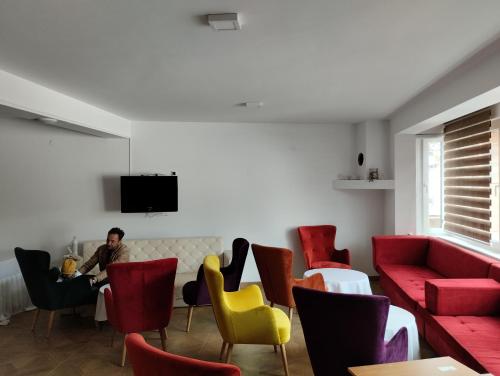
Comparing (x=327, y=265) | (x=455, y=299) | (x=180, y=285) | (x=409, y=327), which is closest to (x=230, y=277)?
(x=180, y=285)

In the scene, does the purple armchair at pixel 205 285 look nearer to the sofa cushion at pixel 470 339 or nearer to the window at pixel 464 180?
the sofa cushion at pixel 470 339

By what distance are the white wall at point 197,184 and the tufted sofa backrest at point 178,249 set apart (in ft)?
0.85

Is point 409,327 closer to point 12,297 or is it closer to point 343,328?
point 343,328

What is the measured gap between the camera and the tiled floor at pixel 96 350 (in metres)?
2.98

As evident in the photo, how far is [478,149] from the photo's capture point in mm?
3939

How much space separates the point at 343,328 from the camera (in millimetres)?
2053

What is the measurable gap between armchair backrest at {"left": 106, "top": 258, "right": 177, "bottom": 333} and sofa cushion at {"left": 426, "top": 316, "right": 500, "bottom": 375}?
2.29m

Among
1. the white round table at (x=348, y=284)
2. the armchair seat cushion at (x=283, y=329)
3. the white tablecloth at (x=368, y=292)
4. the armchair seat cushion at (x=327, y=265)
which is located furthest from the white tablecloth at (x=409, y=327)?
the armchair seat cushion at (x=327, y=265)

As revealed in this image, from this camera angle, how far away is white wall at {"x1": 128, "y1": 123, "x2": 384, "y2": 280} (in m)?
5.35

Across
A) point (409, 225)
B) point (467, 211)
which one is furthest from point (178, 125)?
point (467, 211)

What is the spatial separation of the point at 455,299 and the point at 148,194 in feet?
13.0

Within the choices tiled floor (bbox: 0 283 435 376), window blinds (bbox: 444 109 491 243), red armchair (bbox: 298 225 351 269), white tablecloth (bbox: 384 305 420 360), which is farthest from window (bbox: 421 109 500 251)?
white tablecloth (bbox: 384 305 420 360)

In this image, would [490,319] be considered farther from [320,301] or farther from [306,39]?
[306,39]

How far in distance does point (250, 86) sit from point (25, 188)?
3.74m
